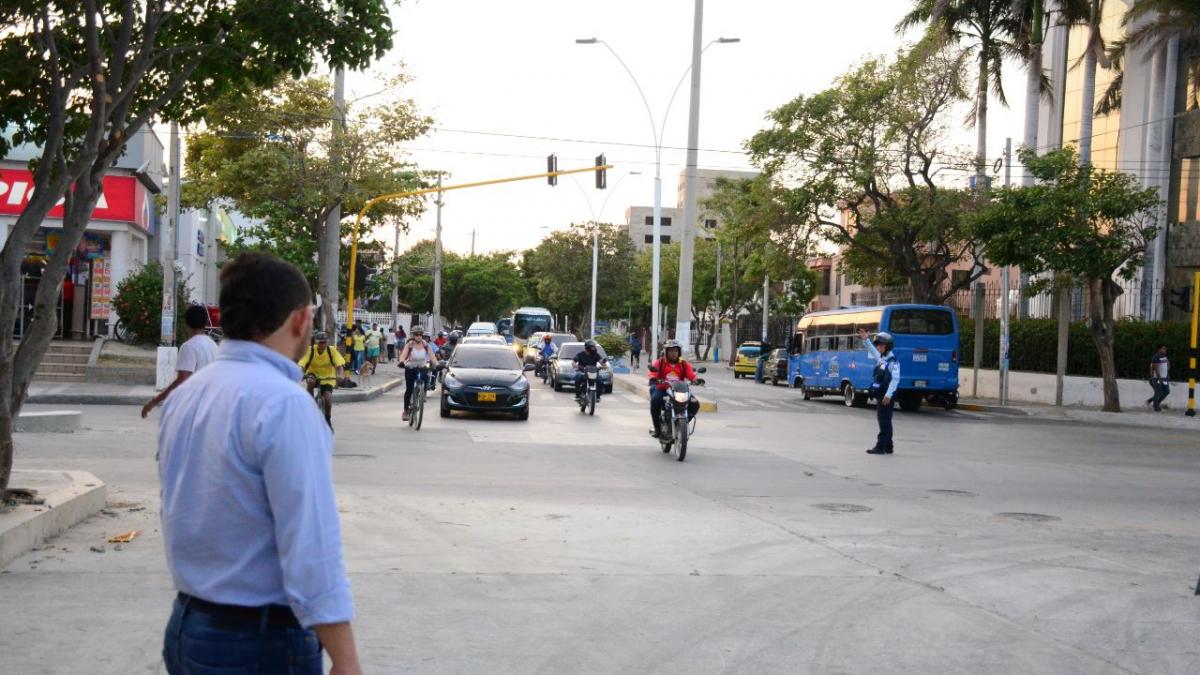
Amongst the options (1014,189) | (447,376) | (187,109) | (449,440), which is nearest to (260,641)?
(187,109)

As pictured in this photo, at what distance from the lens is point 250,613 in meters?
2.95

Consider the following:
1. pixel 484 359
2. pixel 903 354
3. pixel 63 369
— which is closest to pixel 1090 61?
pixel 903 354

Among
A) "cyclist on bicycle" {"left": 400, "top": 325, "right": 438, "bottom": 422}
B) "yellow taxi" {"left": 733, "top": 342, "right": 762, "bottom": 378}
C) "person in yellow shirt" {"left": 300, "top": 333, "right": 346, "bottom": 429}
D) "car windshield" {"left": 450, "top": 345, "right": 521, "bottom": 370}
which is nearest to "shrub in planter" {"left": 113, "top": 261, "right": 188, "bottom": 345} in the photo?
"car windshield" {"left": 450, "top": 345, "right": 521, "bottom": 370}

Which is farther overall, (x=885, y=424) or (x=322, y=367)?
(x=885, y=424)

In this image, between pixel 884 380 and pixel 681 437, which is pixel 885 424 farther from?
pixel 681 437

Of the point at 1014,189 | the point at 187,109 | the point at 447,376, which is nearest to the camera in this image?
the point at 187,109

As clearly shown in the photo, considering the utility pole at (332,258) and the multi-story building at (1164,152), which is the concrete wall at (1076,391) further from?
the utility pole at (332,258)

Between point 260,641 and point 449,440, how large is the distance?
16.1 meters

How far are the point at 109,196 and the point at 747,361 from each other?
105 feet

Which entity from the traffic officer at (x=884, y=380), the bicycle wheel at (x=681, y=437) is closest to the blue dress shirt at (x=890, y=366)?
the traffic officer at (x=884, y=380)

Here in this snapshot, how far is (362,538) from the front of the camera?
9344 millimetres

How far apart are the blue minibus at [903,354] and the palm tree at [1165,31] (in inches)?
381

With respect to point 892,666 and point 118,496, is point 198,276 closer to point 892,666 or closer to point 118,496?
point 118,496

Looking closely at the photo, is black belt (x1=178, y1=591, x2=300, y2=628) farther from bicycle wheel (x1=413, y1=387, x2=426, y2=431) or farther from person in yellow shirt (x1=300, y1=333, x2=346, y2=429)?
bicycle wheel (x1=413, y1=387, x2=426, y2=431)
